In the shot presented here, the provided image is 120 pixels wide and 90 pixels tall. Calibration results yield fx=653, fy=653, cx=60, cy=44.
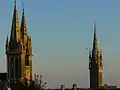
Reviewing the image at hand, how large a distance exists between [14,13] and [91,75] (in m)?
31.0

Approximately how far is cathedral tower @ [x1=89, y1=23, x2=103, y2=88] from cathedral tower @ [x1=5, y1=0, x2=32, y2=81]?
25.0 metres

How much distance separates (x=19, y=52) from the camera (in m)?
148

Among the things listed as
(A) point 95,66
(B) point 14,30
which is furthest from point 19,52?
(A) point 95,66

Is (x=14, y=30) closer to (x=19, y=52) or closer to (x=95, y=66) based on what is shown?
(x=19, y=52)

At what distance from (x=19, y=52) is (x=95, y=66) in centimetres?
3109

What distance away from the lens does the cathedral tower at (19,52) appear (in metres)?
144

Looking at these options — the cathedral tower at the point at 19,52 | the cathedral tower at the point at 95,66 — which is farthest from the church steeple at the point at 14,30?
the cathedral tower at the point at 95,66

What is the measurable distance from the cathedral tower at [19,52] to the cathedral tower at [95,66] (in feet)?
81.9

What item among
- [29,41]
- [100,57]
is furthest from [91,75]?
[29,41]

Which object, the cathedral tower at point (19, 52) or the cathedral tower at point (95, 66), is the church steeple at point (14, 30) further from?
the cathedral tower at point (95, 66)

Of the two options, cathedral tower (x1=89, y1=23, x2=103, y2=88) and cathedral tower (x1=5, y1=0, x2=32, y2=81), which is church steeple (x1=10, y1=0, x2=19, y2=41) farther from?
cathedral tower (x1=89, y1=23, x2=103, y2=88)

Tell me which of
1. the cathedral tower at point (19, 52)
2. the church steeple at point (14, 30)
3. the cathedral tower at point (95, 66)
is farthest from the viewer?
the cathedral tower at point (95, 66)

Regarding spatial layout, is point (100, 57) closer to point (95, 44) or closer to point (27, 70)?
point (95, 44)

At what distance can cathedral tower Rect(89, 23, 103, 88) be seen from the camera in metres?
170
